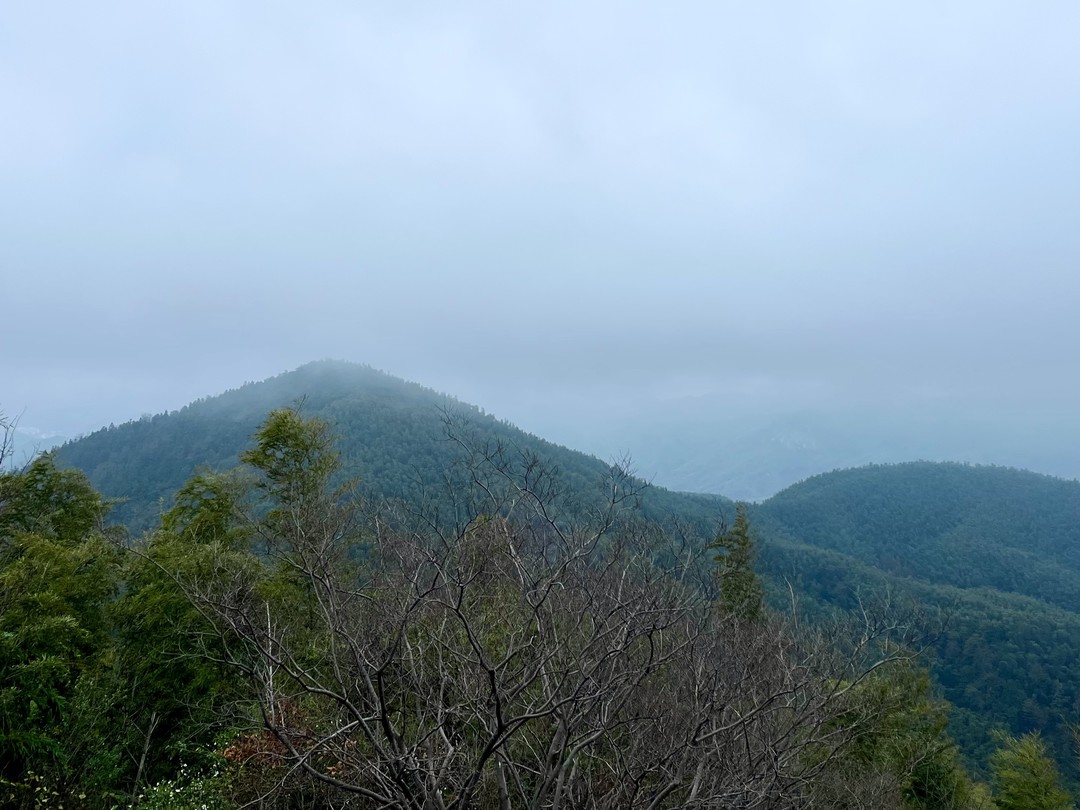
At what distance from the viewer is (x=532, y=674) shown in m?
4.74

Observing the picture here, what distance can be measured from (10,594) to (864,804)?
561 inches

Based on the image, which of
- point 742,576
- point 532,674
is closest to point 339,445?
point 742,576

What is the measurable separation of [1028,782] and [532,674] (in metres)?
22.4

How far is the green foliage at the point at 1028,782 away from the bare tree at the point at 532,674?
12716mm

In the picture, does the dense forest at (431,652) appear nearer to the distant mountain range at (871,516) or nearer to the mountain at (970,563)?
the distant mountain range at (871,516)

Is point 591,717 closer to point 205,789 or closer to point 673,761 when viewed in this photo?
point 673,761

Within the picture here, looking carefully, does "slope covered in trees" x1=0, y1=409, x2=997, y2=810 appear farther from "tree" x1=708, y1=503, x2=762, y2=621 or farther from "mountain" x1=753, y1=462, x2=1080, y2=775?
"tree" x1=708, y1=503, x2=762, y2=621

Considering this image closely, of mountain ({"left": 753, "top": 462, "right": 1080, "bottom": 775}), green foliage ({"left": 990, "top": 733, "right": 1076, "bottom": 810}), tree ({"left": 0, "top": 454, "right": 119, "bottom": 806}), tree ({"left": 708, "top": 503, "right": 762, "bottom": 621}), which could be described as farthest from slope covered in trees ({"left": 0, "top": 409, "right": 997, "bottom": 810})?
tree ({"left": 708, "top": 503, "right": 762, "bottom": 621})

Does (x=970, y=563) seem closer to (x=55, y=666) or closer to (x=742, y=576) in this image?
(x=742, y=576)

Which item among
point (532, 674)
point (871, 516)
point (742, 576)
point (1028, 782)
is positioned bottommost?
point (871, 516)

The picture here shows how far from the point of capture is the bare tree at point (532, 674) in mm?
4816

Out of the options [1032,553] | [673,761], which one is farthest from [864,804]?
[1032,553]

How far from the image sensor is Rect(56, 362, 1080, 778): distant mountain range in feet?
192

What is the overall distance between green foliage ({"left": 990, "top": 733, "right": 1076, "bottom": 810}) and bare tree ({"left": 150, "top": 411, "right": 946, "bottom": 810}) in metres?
12.7
